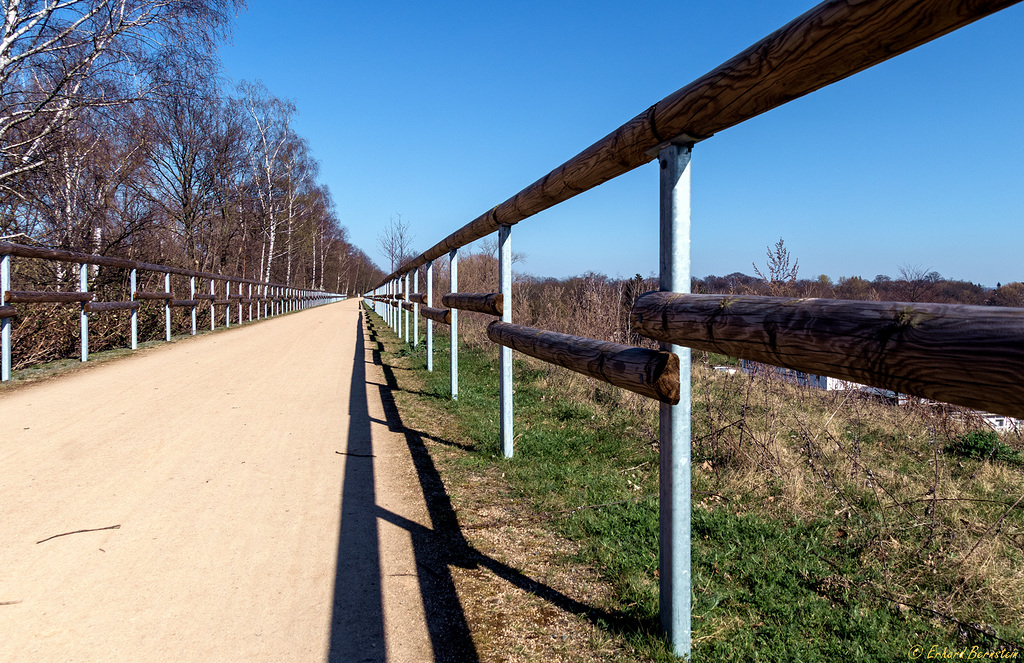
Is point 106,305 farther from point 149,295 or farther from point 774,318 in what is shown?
point 774,318

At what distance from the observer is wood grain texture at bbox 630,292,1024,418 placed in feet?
2.94

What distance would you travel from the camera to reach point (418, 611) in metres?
2.16

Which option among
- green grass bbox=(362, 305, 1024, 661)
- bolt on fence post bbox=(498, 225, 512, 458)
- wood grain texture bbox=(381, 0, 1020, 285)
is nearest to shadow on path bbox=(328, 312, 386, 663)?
green grass bbox=(362, 305, 1024, 661)

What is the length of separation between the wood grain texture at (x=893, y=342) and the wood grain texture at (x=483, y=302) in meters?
2.68

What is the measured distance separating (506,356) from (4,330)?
6.08 m

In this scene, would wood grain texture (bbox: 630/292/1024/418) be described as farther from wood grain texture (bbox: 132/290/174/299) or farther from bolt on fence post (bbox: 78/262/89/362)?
wood grain texture (bbox: 132/290/174/299)

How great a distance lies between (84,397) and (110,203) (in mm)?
9086

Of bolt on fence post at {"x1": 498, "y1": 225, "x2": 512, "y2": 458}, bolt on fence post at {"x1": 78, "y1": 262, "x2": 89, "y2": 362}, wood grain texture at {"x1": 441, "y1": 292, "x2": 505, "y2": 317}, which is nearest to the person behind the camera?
bolt on fence post at {"x1": 498, "y1": 225, "x2": 512, "y2": 458}

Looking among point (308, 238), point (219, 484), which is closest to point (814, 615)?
point (219, 484)

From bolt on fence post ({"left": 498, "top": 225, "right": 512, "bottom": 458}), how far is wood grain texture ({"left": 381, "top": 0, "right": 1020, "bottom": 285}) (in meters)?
1.89

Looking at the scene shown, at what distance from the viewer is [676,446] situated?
1.88 m

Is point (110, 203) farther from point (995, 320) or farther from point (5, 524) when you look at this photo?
point (995, 320)

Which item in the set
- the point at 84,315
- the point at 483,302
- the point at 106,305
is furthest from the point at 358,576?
the point at 106,305

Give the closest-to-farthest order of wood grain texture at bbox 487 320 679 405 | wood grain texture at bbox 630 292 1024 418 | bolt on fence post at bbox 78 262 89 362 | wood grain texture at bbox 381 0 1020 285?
wood grain texture at bbox 630 292 1024 418
wood grain texture at bbox 381 0 1020 285
wood grain texture at bbox 487 320 679 405
bolt on fence post at bbox 78 262 89 362
